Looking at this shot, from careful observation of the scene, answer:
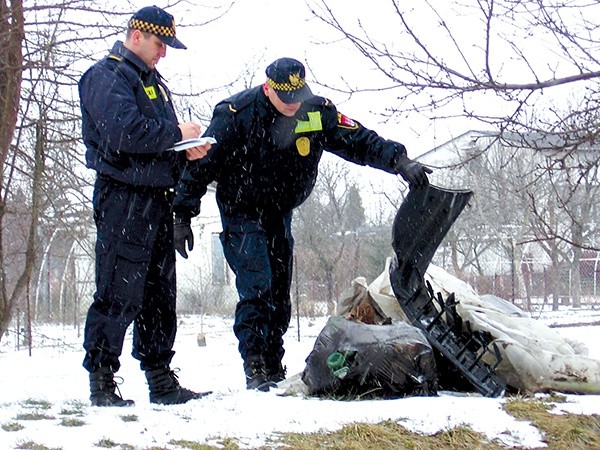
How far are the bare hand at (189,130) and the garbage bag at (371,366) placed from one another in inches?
51.8

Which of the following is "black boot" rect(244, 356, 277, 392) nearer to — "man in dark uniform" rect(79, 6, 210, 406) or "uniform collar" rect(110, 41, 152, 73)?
"man in dark uniform" rect(79, 6, 210, 406)

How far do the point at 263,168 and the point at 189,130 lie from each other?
35.4 inches

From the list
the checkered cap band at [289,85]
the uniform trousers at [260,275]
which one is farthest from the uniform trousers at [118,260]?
the checkered cap band at [289,85]

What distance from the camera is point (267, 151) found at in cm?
483

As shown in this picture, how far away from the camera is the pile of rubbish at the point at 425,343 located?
4.26 m

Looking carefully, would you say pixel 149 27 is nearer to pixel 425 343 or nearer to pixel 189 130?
pixel 189 130

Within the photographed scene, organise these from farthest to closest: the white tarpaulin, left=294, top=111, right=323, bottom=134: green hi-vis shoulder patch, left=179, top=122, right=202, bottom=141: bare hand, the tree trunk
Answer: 1. the tree trunk
2. left=294, top=111, right=323, bottom=134: green hi-vis shoulder patch
3. the white tarpaulin
4. left=179, top=122, right=202, bottom=141: bare hand

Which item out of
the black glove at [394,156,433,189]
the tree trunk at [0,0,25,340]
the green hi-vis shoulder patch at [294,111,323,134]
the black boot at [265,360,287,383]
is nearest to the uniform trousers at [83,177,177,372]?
the green hi-vis shoulder patch at [294,111,323,134]

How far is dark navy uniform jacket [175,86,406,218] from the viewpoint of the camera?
4766mm

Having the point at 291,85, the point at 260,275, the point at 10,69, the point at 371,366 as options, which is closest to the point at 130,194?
the point at 260,275

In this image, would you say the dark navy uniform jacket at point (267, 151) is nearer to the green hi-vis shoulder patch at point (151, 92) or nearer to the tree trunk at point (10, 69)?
the green hi-vis shoulder patch at point (151, 92)

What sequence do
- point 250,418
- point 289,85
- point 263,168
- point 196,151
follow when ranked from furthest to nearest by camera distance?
point 263,168 < point 289,85 < point 196,151 < point 250,418

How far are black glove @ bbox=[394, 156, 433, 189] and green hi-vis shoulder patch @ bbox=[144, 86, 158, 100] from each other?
4.90 ft

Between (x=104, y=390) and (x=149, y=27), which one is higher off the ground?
(x=149, y=27)
